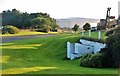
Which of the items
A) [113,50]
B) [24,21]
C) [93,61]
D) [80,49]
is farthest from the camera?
[24,21]

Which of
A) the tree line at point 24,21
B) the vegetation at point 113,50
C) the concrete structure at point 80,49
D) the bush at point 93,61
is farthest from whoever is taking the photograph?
the tree line at point 24,21

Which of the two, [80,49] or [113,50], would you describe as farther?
[80,49]

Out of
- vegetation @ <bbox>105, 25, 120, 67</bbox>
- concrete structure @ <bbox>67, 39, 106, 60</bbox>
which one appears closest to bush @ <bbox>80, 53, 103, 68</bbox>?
vegetation @ <bbox>105, 25, 120, 67</bbox>

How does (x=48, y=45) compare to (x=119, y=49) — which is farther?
(x=48, y=45)

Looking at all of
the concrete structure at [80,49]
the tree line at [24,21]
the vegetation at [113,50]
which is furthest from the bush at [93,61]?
the tree line at [24,21]

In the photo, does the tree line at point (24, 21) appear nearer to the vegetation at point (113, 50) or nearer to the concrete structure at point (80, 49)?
the concrete structure at point (80, 49)

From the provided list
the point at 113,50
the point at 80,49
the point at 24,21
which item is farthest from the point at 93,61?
the point at 24,21

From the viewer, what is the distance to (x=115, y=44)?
61.8 ft

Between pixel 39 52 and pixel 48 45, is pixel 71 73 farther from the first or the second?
pixel 48 45

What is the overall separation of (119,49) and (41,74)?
20.6 feet

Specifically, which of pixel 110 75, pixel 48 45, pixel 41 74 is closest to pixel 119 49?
Result: pixel 110 75

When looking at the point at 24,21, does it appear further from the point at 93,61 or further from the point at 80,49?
the point at 93,61

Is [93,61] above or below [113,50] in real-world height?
below

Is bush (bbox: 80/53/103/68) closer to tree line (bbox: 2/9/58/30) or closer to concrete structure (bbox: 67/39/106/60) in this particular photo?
concrete structure (bbox: 67/39/106/60)
